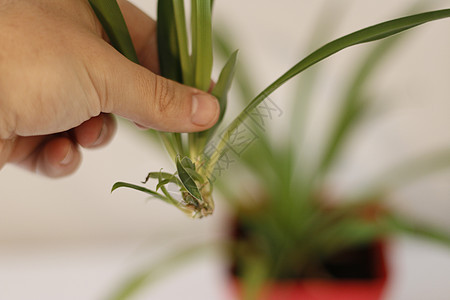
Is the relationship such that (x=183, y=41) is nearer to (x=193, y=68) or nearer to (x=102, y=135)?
(x=193, y=68)

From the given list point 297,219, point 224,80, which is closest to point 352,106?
point 297,219

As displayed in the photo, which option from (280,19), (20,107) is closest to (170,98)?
(20,107)

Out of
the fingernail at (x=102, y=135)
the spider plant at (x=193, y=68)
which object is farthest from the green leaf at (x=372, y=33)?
the fingernail at (x=102, y=135)

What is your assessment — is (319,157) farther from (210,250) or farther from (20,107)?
(20,107)

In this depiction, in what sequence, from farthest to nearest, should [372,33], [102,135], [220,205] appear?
[220,205] < [102,135] < [372,33]

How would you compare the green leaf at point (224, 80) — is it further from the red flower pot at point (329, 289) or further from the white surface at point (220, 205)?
the white surface at point (220, 205)

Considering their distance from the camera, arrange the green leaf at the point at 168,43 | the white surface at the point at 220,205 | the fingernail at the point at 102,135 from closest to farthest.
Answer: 1. the green leaf at the point at 168,43
2. the fingernail at the point at 102,135
3. the white surface at the point at 220,205

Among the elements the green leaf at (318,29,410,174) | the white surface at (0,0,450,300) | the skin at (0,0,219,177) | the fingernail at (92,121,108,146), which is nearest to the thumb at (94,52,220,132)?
the skin at (0,0,219,177)
